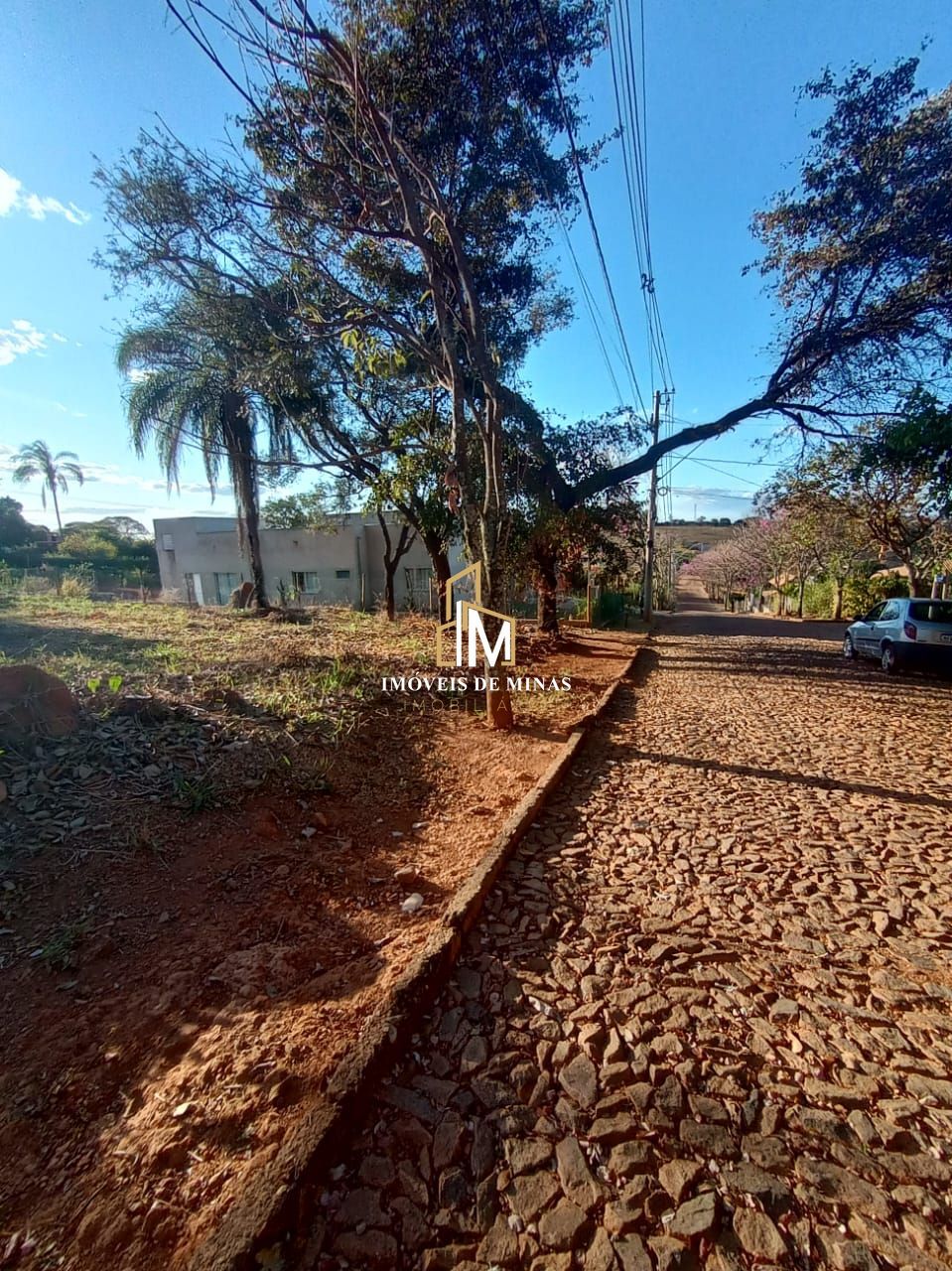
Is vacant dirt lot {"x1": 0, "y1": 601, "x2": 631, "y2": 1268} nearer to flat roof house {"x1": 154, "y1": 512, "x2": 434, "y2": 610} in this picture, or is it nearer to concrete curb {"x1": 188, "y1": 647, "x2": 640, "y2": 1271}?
concrete curb {"x1": 188, "y1": 647, "x2": 640, "y2": 1271}

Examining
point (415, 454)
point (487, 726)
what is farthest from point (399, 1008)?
point (415, 454)

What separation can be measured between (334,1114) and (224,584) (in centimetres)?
2717

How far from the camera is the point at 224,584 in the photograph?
25.5 m

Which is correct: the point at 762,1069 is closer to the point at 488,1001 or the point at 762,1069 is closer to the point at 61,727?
the point at 488,1001

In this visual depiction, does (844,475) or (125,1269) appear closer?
(125,1269)

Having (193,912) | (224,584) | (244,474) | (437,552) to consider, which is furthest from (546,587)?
(224,584)

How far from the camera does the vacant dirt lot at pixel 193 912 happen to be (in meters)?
1.43

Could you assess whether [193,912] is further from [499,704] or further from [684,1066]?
[499,704]

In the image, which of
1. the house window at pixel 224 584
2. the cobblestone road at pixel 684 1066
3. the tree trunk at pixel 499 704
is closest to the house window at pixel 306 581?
the house window at pixel 224 584

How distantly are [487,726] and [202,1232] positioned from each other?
14.2 feet

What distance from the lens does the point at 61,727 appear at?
3449 mm

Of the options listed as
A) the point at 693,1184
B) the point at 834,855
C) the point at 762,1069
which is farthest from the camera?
the point at 834,855

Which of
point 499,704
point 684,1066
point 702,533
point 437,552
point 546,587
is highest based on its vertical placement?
point 702,533

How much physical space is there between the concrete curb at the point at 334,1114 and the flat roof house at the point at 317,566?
20.6 m
